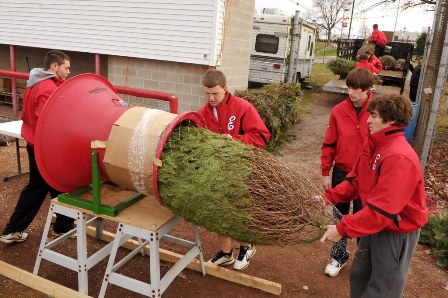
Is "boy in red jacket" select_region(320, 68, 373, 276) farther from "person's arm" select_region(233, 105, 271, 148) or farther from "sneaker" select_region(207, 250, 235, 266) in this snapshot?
"sneaker" select_region(207, 250, 235, 266)

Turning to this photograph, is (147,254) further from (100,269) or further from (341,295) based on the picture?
(341,295)

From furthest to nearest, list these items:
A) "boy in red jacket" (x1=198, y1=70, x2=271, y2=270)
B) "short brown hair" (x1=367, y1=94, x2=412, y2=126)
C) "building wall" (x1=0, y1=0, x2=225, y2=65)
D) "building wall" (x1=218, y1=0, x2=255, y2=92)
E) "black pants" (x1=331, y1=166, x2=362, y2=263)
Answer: "building wall" (x1=218, y1=0, x2=255, y2=92), "building wall" (x1=0, y1=0, x2=225, y2=65), "black pants" (x1=331, y1=166, x2=362, y2=263), "boy in red jacket" (x1=198, y1=70, x2=271, y2=270), "short brown hair" (x1=367, y1=94, x2=412, y2=126)

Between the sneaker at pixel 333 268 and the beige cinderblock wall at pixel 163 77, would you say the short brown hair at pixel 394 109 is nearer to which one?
the sneaker at pixel 333 268

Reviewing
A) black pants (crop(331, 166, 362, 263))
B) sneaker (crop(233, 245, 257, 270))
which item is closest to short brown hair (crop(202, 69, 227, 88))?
black pants (crop(331, 166, 362, 263))

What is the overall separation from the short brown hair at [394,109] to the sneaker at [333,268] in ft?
7.11

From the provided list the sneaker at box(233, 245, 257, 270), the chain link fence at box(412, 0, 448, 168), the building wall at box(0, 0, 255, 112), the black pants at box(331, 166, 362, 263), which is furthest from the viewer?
the building wall at box(0, 0, 255, 112)

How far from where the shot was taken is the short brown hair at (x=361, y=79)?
352 centimetres

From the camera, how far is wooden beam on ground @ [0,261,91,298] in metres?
3.38

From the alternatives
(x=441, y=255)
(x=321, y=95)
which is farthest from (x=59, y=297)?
(x=321, y=95)

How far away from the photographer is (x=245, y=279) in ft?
12.8

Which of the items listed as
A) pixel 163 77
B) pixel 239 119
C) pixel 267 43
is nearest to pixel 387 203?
pixel 239 119

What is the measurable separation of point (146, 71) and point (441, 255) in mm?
7726

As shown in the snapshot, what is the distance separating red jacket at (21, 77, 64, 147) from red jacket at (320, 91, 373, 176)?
9.32 feet

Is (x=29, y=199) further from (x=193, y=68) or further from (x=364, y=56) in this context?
(x=364, y=56)
